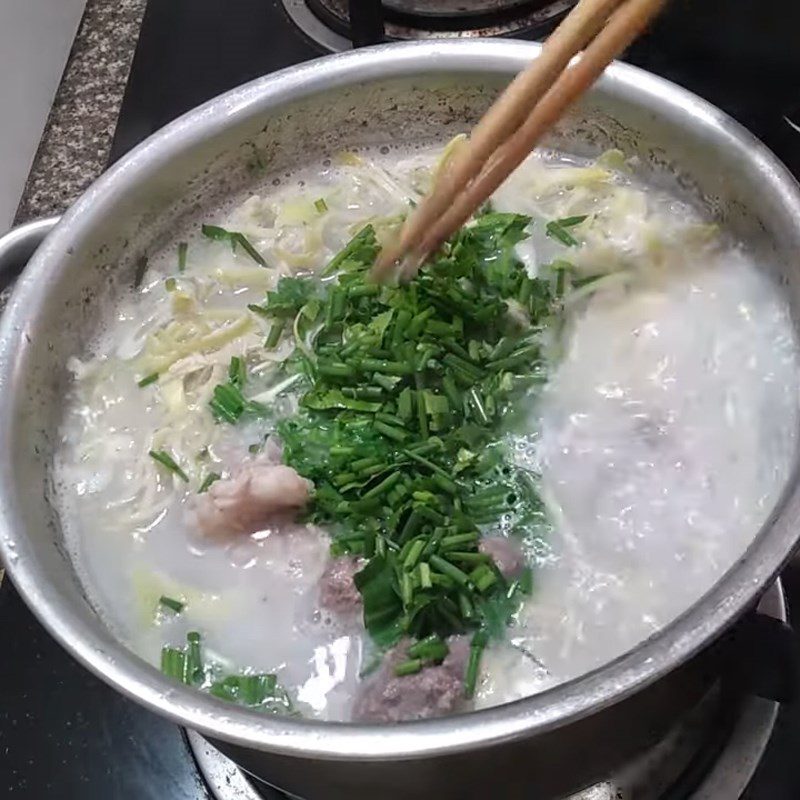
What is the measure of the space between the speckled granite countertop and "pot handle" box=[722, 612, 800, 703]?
1.71 meters

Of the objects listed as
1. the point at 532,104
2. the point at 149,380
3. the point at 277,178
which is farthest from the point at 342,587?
the point at 277,178

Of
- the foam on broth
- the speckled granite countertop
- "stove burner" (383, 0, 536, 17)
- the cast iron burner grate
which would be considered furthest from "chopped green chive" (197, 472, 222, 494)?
"stove burner" (383, 0, 536, 17)

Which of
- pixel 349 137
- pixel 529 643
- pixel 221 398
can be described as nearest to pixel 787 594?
pixel 529 643

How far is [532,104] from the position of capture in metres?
1.22

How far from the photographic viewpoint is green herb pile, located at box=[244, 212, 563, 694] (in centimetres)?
120

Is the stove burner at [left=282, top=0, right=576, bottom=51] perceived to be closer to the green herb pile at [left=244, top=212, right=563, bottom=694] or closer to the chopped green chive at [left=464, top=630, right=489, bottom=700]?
the green herb pile at [left=244, top=212, right=563, bottom=694]

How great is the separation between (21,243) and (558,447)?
819mm

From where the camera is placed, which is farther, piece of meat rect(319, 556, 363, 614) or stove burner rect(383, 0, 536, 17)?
stove burner rect(383, 0, 536, 17)

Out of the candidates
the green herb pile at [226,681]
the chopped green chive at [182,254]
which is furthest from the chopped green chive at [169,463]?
the chopped green chive at [182,254]

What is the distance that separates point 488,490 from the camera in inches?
51.6

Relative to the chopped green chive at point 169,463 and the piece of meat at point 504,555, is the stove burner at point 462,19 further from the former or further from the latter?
the piece of meat at point 504,555

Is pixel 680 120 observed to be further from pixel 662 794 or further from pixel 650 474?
pixel 662 794

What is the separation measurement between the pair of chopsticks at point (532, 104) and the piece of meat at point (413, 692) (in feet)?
1.87

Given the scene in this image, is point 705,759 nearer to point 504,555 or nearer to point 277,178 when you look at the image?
point 504,555
